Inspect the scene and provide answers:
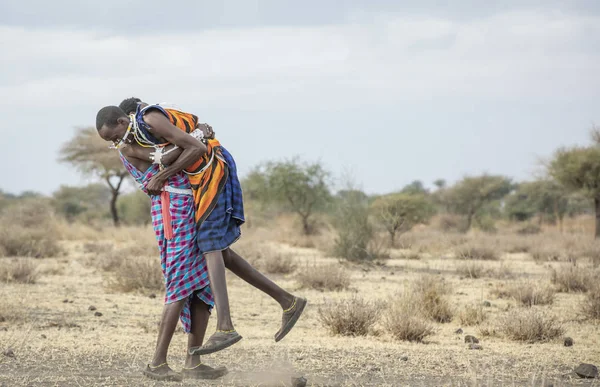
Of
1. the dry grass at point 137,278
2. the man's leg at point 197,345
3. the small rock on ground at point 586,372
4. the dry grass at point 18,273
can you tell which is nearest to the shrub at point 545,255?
the dry grass at point 137,278

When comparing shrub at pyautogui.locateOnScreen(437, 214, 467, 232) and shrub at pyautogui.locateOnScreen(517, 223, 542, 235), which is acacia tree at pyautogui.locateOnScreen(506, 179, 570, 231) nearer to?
shrub at pyautogui.locateOnScreen(517, 223, 542, 235)

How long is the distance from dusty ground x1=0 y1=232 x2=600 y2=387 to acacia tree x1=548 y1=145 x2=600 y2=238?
18.4m

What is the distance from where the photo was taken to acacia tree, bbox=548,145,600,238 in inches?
1110

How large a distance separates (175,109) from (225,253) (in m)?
1.07

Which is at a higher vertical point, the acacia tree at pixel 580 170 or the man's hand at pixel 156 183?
the acacia tree at pixel 580 170

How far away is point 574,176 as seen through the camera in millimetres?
28953

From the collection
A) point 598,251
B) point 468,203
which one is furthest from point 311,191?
point 598,251

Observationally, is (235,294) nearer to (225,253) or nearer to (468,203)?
(225,253)

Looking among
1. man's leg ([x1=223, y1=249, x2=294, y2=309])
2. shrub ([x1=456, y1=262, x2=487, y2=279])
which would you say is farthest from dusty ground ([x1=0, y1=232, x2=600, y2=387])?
shrub ([x1=456, y1=262, x2=487, y2=279])

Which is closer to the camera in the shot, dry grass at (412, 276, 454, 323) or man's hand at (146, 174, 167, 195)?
man's hand at (146, 174, 167, 195)

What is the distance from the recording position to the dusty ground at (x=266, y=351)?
18.8 ft

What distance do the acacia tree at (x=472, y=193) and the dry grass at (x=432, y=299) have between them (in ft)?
111

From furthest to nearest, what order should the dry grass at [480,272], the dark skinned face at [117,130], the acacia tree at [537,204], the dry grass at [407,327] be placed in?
1. the acacia tree at [537,204]
2. the dry grass at [480,272]
3. the dry grass at [407,327]
4. the dark skinned face at [117,130]

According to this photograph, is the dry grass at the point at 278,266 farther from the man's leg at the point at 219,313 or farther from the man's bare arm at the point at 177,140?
the man's bare arm at the point at 177,140
